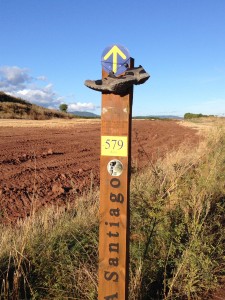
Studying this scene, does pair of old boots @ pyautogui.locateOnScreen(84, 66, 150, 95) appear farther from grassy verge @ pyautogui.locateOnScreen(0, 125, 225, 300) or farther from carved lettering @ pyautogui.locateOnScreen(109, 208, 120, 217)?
grassy verge @ pyautogui.locateOnScreen(0, 125, 225, 300)

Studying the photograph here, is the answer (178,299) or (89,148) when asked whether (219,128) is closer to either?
(89,148)

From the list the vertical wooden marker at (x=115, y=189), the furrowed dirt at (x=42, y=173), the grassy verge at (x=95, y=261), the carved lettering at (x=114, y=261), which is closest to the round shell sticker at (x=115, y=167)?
the vertical wooden marker at (x=115, y=189)

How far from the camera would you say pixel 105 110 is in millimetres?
2930

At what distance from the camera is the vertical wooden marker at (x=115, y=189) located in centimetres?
291

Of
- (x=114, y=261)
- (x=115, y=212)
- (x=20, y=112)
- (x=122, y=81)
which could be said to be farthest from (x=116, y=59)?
(x=20, y=112)

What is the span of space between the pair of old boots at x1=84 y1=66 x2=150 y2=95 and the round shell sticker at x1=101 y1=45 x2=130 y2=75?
0.05m

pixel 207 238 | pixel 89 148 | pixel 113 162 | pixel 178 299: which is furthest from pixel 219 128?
pixel 113 162

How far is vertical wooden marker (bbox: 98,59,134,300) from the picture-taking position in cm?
291

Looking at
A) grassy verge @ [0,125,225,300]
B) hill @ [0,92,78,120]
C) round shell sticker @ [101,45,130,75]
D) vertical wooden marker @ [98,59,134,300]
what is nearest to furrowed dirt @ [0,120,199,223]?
grassy verge @ [0,125,225,300]

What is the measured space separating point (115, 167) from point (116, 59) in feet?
2.55

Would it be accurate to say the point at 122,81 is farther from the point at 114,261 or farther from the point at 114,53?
the point at 114,261

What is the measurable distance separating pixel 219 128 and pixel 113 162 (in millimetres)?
10094

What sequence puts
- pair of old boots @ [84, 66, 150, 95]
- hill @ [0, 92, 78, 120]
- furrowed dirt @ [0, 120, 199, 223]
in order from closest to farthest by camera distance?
1. pair of old boots @ [84, 66, 150, 95]
2. furrowed dirt @ [0, 120, 199, 223]
3. hill @ [0, 92, 78, 120]

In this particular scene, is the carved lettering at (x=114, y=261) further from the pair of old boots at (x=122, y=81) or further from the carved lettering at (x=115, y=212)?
the pair of old boots at (x=122, y=81)
